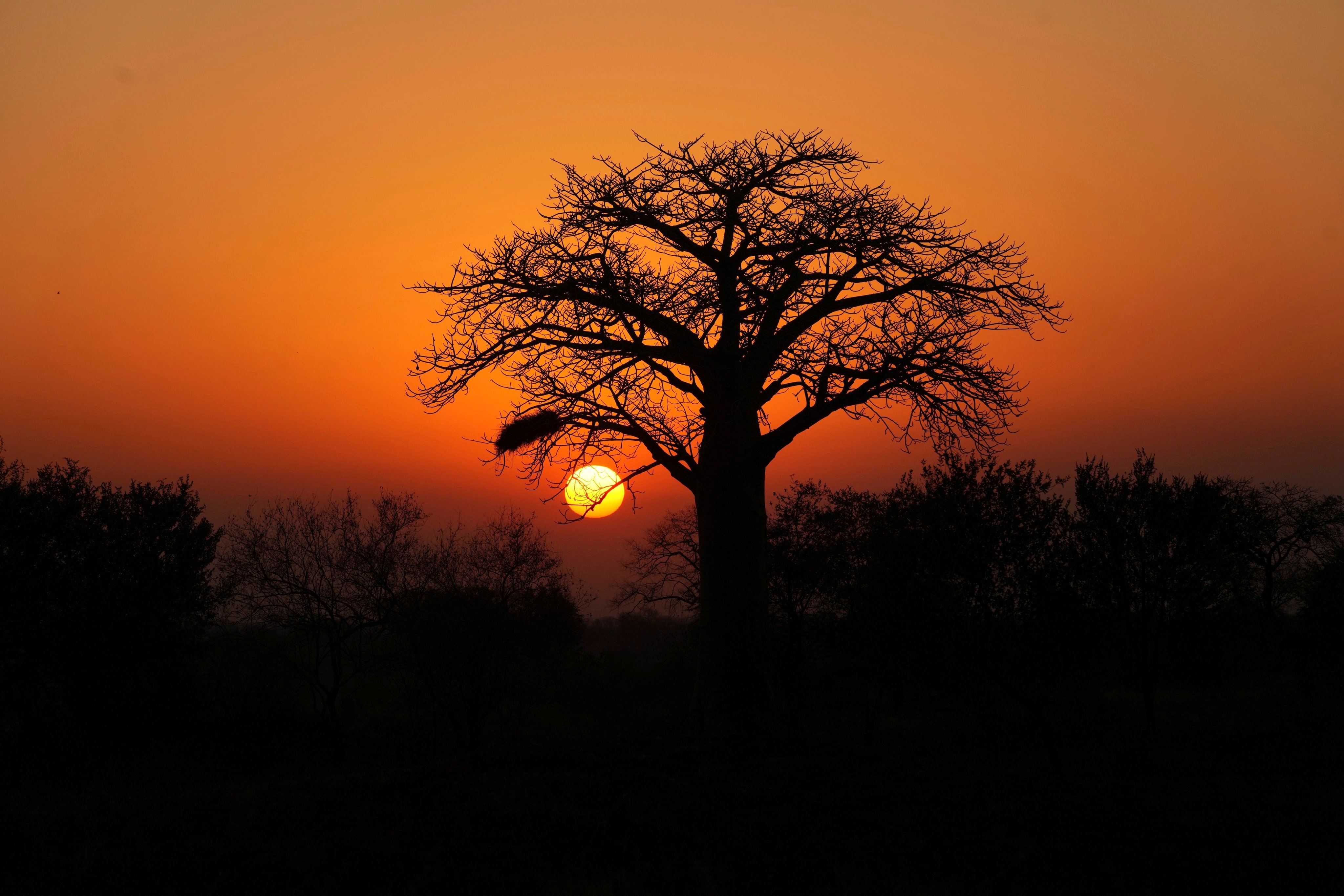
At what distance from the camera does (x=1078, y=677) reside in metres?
14.9

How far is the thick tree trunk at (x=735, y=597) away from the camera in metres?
9.68

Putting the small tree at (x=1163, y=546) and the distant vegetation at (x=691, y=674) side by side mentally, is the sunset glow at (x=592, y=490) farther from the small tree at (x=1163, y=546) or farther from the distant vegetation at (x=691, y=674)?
the small tree at (x=1163, y=546)

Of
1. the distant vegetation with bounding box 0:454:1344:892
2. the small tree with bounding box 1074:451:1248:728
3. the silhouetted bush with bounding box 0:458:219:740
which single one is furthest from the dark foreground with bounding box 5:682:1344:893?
the silhouetted bush with bounding box 0:458:219:740

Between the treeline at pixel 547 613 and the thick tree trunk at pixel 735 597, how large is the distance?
0.30 meters

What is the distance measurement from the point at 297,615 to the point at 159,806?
14.8 metres

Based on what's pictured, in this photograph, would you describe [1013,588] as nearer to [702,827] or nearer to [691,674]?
[702,827]

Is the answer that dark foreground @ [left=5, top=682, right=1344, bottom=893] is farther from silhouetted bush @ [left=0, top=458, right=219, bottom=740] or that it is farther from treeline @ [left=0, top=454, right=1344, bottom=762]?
silhouetted bush @ [left=0, top=458, right=219, bottom=740]

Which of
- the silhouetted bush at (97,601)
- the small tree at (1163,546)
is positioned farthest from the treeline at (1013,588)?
the silhouetted bush at (97,601)

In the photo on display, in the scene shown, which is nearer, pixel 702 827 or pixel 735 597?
pixel 702 827

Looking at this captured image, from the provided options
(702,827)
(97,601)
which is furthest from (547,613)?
(702,827)

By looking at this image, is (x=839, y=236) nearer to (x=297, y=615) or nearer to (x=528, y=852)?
(x=528, y=852)

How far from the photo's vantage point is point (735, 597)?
9766 millimetres

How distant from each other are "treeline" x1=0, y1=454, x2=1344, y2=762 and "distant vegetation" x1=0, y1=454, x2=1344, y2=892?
0.07 m

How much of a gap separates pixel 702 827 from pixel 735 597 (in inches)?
144
